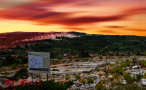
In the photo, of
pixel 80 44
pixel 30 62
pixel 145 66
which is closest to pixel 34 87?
pixel 30 62

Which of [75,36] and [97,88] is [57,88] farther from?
[75,36]

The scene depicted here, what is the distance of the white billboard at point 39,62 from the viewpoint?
41.2 feet

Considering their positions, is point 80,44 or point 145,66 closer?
point 145,66

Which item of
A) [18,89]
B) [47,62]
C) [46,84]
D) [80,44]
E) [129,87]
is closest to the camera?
[129,87]

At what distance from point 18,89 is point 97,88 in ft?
19.6

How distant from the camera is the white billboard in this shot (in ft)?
41.2

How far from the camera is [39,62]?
12.7m

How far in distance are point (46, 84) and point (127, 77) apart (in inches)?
278

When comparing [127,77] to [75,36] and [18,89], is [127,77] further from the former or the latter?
[75,36]

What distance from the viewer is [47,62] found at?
12508 millimetres

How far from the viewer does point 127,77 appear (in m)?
12.8

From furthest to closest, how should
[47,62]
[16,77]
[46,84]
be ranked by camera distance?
[16,77] < [47,62] < [46,84]

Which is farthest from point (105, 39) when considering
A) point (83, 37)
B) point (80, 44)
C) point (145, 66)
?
point (145, 66)

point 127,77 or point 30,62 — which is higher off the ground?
point 30,62
